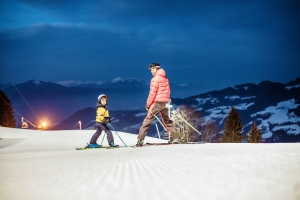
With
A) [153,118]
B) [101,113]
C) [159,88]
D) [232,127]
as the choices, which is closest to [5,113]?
[232,127]

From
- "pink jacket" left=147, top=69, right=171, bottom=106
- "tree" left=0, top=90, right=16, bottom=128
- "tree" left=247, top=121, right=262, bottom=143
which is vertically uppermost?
"tree" left=0, top=90, right=16, bottom=128

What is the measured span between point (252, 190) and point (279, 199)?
182 millimetres

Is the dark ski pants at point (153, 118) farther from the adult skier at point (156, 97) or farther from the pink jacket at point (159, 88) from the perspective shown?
the pink jacket at point (159, 88)

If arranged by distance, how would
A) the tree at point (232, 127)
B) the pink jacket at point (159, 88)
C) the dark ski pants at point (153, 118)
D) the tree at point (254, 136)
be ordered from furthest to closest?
the tree at point (254, 136) < the tree at point (232, 127) < the pink jacket at point (159, 88) < the dark ski pants at point (153, 118)

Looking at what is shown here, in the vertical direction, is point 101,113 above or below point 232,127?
below

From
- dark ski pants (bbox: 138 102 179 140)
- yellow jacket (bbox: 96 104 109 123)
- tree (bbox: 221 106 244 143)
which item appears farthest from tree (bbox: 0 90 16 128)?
dark ski pants (bbox: 138 102 179 140)

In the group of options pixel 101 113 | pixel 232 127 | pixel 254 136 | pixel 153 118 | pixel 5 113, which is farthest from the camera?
pixel 5 113

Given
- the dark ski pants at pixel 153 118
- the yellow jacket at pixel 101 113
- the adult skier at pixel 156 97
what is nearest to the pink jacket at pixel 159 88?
the adult skier at pixel 156 97

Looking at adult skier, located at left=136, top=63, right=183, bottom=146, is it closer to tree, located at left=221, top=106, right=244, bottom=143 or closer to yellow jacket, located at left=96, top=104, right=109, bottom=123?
yellow jacket, located at left=96, top=104, right=109, bottom=123

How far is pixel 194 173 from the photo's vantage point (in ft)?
6.95

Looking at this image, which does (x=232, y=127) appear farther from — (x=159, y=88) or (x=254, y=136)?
(x=159, y=88)

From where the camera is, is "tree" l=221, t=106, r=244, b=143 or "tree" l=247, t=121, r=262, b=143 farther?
"tree" l=247, t=121, r=262, b=143

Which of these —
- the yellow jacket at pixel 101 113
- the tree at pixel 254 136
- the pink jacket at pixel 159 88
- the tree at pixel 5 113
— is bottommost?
the tree at pixel 254 136

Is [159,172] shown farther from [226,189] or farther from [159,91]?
[159,91]
